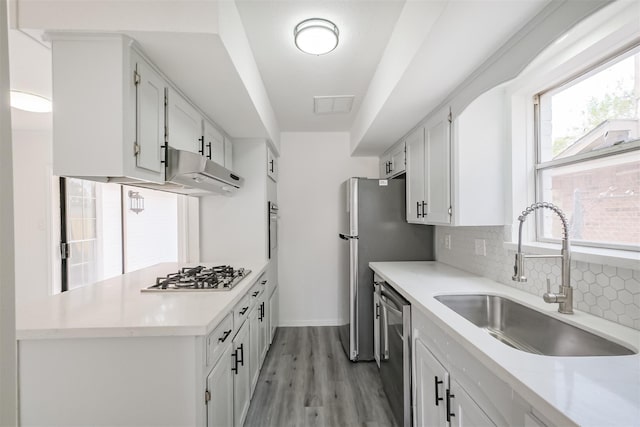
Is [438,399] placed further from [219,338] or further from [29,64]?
[29,64]

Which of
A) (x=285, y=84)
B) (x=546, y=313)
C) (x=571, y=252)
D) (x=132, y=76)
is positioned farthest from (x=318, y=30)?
(x=546, y=313)

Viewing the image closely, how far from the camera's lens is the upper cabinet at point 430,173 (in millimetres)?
1951

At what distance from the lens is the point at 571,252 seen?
1301 mm

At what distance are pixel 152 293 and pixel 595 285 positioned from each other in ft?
7.15

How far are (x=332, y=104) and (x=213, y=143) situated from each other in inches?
46.7

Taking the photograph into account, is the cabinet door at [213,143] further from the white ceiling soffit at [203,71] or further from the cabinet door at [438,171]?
the cabinet door at [438,171]

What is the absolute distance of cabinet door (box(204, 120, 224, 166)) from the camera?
2270 mm

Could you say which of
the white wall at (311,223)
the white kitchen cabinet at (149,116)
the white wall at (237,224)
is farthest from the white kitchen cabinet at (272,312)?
the white kitchen cabinet at (149,116)

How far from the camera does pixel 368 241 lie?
2.69m

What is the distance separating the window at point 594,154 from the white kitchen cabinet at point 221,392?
72.5 inches

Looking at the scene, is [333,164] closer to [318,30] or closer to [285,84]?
[285,84]

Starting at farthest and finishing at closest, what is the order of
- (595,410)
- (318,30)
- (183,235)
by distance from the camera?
(183,235)
(318,30)
(595,410)

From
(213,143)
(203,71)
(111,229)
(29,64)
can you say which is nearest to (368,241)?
(213,143)

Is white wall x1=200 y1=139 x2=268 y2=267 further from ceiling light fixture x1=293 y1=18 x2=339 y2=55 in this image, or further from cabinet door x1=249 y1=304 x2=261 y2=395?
ceiling light fixture x1=293 y1=18 x2=339 y2=55
